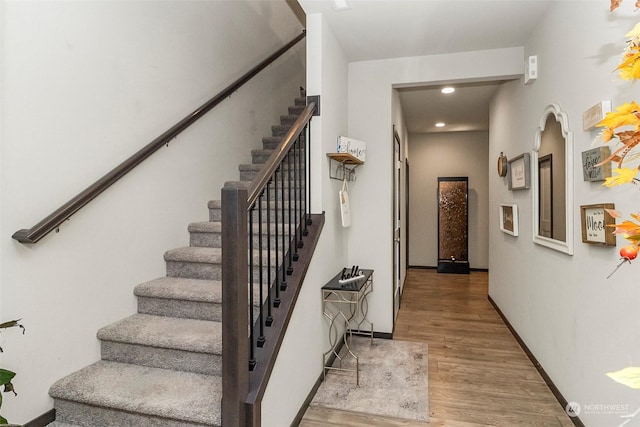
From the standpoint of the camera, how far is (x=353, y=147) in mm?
3166

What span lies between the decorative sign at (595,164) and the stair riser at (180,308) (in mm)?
2239

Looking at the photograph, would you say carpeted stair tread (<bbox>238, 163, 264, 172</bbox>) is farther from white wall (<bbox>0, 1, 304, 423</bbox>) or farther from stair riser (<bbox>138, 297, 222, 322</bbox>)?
stair riser (<bbox>138, 297, 222, 322</bbox>)

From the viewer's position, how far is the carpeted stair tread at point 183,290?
2.27 m

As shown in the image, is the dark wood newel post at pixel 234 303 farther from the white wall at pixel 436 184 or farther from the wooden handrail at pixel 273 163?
the white wall at pixel 436 184

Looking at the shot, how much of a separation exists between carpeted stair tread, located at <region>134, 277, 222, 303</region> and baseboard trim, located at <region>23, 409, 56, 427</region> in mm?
762

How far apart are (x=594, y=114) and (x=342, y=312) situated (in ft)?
7.65

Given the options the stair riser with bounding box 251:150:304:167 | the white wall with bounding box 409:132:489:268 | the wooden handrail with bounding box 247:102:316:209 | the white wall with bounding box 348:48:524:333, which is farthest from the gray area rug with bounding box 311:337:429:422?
the white wall with bounding box 409:132:489:268

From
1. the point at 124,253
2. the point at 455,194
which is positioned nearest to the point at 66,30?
the point at 124,253

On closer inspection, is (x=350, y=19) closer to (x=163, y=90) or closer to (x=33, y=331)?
(x=163, y=90)

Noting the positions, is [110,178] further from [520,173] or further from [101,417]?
[520,173]

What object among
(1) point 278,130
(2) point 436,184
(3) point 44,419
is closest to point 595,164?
(3) point 44,419

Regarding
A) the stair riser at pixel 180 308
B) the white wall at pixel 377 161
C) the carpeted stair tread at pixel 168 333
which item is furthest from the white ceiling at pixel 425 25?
the carpeted stair tread at pixel 168 333

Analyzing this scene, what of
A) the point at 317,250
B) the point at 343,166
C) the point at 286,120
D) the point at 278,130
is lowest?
the point at 317,250

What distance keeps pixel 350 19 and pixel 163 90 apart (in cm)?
153
